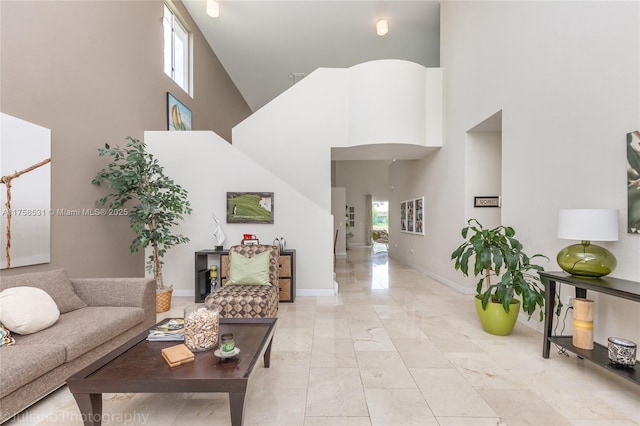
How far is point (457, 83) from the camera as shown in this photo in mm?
5527

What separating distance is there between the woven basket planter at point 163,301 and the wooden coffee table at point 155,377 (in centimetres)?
247

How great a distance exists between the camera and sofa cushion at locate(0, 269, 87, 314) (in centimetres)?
261

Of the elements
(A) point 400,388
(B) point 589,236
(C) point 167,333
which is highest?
(B) point 589,236

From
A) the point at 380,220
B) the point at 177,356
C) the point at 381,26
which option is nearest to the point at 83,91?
the point at 177,356

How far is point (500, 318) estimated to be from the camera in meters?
3.34

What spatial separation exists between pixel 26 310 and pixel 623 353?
4.52 meters

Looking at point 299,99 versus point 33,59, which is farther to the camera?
point 299,99

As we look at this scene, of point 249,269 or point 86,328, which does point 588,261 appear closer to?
point 249,269

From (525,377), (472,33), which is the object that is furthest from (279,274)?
(472,33)

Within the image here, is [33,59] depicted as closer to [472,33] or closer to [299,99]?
[299,99]

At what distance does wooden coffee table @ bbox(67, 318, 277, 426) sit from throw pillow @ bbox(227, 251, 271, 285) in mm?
2168

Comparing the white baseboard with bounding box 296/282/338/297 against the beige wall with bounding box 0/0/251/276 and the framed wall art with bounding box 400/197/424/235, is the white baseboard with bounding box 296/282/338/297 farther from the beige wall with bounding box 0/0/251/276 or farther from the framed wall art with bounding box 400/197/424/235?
the framed wall art with bounding box 400/197/424/235

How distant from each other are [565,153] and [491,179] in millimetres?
2210

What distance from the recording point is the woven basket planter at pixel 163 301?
4.28 meters
